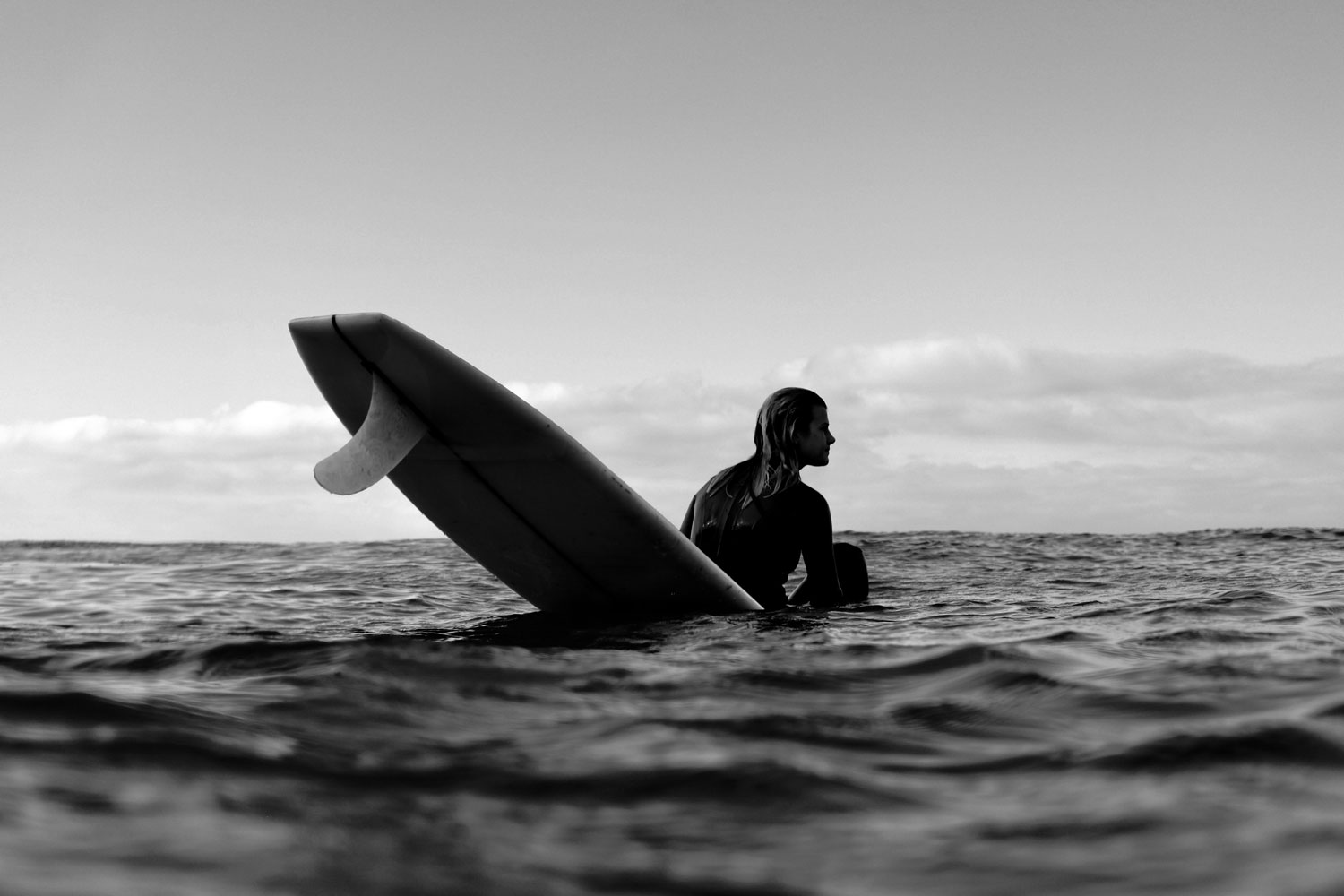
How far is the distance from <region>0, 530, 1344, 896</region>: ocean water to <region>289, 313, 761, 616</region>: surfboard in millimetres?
444

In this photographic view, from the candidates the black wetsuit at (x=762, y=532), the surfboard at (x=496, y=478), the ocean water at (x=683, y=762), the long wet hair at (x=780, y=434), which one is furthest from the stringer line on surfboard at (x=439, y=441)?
the long wet hair at (x=780, y=434)

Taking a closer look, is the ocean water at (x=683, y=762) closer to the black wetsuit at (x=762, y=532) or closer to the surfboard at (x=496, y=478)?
the surfboard at (x=496, y=478)

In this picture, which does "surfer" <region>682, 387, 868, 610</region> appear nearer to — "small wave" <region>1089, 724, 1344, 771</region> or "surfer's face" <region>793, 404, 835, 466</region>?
"surfer's face" <region>793, 404, 835, 466</region>

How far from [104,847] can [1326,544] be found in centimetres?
1645

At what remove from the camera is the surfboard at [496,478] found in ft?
13.7

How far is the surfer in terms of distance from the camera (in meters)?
5.09

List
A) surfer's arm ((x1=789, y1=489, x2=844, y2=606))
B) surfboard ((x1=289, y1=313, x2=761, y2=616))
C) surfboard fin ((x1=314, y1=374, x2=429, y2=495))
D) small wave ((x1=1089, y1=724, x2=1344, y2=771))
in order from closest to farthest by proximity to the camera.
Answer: small wave ((x1=1089, y1=724, x2=1344, y2=771)), surfboard fin ((x1=314, y1=374, x2=429, y2=495)), surfboard ((x1=289, y1=313, x2=761, y2=616)), surfer's arm ((x1=789, y1=489, x2=844, y2=606))

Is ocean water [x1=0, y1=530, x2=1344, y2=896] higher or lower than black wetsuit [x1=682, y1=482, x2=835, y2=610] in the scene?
lower

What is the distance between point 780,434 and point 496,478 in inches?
54.6

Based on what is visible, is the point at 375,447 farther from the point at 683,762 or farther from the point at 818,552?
the point at 683,762

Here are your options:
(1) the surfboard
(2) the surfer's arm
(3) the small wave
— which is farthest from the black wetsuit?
(3) the small wave

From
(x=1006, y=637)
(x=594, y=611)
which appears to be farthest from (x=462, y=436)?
(x=1006, y=637)

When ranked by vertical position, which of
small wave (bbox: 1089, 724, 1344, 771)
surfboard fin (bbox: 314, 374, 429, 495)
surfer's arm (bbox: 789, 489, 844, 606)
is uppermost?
surfboard fin (bbox: 314, 374, 429, 495)

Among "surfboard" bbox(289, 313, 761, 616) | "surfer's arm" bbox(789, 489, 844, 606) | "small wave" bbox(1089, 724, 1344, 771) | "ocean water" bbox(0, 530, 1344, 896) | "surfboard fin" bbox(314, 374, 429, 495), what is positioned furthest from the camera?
"surfer's arm" bbox(789, 489, 844, 606)
